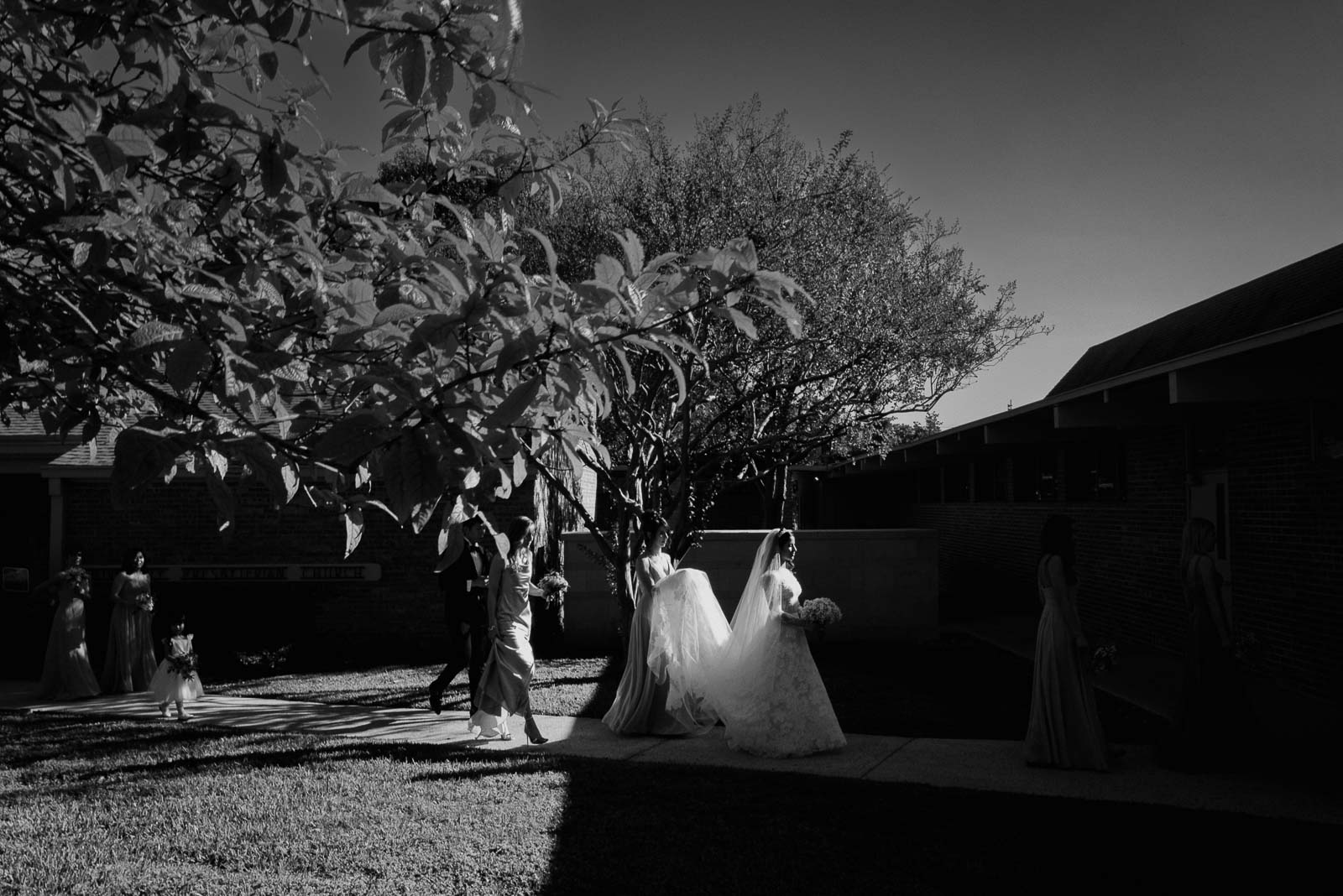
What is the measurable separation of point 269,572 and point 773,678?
10.2 m

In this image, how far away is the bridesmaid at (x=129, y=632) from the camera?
1211 centimetres

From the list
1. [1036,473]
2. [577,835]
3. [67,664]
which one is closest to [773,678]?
[577,835]

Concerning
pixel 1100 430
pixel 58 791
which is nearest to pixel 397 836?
pixel 58 791

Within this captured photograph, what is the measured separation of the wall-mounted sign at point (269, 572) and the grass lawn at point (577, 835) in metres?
7.47

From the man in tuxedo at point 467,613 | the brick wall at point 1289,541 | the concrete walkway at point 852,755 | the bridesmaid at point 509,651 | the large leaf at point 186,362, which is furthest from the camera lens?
the man in tuxedo at point 467,613

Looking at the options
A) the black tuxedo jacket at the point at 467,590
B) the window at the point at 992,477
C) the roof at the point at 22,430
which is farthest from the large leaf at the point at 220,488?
the window at the point at 992,477

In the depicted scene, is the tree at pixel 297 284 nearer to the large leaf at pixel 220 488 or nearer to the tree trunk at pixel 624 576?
the large leaf at pixel 220 488

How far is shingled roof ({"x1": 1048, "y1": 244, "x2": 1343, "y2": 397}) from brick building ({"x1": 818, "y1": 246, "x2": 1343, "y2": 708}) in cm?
4

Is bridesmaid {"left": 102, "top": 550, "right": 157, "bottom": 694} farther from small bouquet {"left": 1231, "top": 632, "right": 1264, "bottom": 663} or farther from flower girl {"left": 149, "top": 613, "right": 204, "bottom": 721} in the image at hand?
small bouquet {"left": 1231, "top": 632, "right": 1264, "bottom": 663}

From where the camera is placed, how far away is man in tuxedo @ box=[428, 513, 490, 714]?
1038 centimetres

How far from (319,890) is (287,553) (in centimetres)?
1138

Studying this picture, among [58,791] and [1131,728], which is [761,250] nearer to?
[1131,728]

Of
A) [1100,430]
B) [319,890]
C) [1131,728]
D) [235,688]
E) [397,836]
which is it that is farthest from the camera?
[1100,430]

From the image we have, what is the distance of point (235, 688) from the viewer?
1252 centimetres
